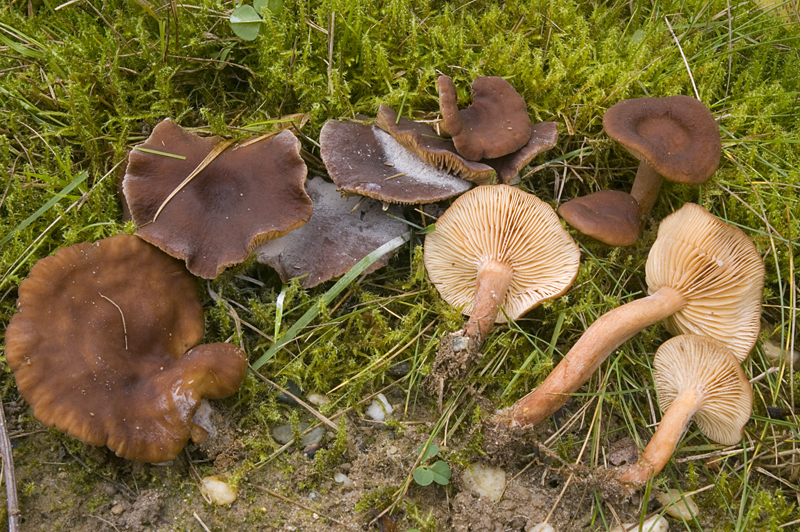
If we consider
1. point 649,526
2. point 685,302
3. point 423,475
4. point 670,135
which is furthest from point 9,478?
point 670,135

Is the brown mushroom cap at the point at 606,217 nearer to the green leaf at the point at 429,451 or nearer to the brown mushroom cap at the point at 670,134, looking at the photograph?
the brown mushroom cap at the point at 670,134

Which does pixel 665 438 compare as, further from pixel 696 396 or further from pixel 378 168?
pixel 378 168

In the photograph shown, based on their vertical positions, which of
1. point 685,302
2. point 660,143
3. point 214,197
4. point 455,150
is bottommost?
point 685,302

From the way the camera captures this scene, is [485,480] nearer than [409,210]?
Yes

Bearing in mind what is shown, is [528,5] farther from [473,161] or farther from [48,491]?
[48,491]

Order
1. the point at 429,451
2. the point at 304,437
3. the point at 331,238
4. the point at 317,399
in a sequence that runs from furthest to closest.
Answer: the point at 331,238, the point at 317,399, the point at 304,437, the point at 429,451

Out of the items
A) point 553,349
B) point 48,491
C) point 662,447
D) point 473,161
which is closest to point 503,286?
point 553,349

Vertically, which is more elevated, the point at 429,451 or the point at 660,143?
Answer: the point at 660,143
